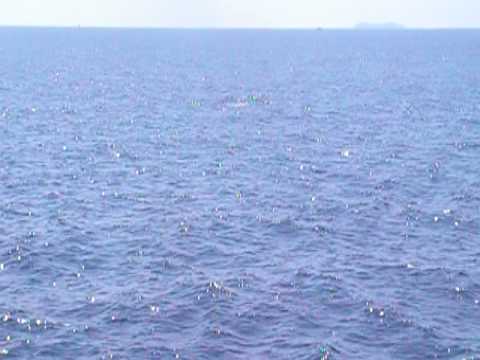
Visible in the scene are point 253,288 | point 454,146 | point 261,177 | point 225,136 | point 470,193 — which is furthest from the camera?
point 225,136

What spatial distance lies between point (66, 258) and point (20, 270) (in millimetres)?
3082

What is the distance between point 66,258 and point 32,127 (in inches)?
1829

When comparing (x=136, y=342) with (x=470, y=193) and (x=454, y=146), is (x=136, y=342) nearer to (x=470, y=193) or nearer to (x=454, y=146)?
(x=470, y=193)

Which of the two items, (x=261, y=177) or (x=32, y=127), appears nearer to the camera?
(x=261, y=177)

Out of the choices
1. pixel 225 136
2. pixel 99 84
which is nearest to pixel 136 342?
pixel 225 136

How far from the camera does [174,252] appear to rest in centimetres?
4156

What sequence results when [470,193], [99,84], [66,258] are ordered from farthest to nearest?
[99,84]
[470,193]
[66,258]

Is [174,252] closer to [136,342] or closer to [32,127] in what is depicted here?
[136,342]

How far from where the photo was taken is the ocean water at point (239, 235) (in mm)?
30922

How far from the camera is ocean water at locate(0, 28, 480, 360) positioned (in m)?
30.9

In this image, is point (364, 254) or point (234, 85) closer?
point (364, 254)

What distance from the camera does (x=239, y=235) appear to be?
44906 mm

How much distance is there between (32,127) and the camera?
3238 inches

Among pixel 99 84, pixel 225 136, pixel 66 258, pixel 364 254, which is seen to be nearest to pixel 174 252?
pixel 66 258
